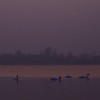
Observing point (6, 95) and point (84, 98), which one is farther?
point (6, 95)

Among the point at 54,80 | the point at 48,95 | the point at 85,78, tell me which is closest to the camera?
the point at 48,95

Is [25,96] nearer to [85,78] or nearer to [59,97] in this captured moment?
[59,97]

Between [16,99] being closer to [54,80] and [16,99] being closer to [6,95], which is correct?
[6,95]

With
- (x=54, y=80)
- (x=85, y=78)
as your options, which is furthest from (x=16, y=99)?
(x=85, y=78)

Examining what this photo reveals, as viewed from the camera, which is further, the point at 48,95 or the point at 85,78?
the point at 85,78

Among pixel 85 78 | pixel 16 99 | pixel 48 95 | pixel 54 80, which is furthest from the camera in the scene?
pixel 85 78

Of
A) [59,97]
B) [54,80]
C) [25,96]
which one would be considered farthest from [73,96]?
[54,80]

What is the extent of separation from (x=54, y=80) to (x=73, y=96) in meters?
24.3

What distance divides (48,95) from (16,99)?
4.27 meters

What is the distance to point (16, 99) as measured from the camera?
3712 cm

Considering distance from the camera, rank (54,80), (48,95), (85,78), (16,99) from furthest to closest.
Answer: (85,78) < (54,80) < (48,95) < (16,99)

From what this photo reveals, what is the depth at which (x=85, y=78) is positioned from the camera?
69.6m

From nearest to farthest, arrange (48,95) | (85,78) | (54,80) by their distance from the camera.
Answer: (48,95) < (54,80) < (85,78)

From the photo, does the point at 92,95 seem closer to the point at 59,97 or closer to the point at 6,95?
the point at 59,97
